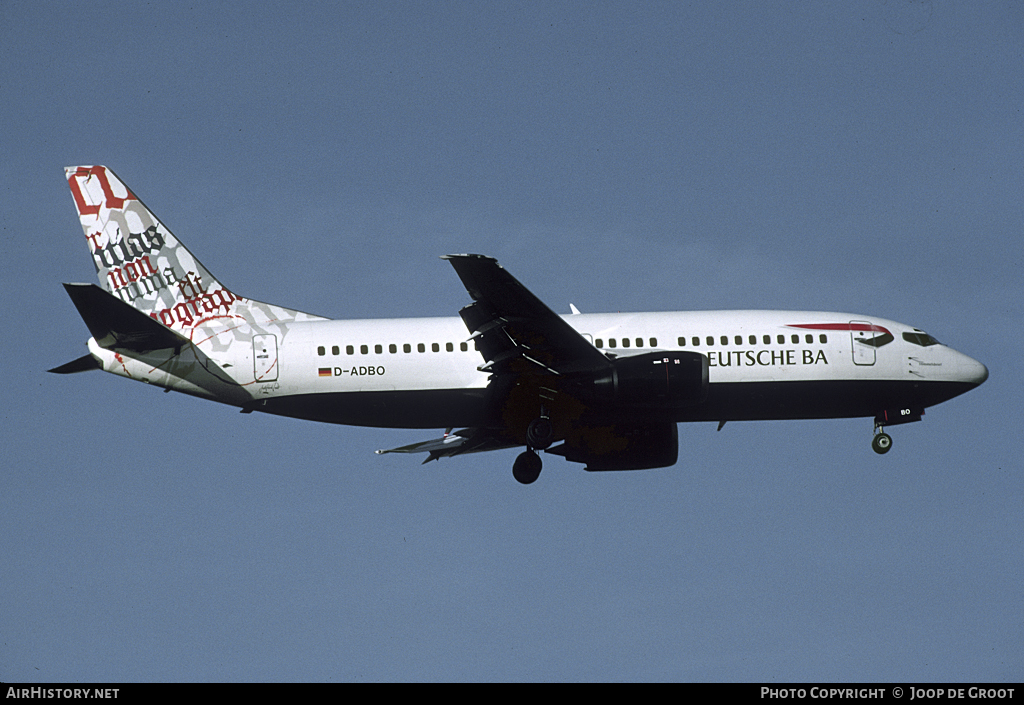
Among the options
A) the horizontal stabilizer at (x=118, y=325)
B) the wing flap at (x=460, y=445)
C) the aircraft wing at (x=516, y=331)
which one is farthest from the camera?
the wing flap at (x=460, y=445)

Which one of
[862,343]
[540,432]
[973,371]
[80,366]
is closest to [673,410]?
[540,432]

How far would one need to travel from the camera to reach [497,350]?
44375 mm

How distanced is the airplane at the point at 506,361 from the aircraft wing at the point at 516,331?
54 millimetres

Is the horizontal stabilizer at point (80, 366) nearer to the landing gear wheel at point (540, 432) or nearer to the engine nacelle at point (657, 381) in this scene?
the landing gear wheel at point (540, 432)

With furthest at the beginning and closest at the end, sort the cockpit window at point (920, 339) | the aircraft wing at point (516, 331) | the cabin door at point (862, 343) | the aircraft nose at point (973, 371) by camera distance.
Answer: the aircraft nose at point (973, 371), the cockpit window at point (920, 339), the cabin door at point (862, 343), the aircraft wing at point (516, 331)

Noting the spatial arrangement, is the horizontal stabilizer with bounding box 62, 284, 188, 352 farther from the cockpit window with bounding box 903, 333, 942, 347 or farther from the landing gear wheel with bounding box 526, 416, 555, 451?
the cockpit window with bounding box 903, 333, 942, 347

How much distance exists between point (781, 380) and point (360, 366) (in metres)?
14.0

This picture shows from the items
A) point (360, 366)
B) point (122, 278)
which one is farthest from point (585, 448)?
point (122, 278)

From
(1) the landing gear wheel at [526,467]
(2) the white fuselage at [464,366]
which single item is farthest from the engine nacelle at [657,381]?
(1) the landing gear wheel at [526,467]

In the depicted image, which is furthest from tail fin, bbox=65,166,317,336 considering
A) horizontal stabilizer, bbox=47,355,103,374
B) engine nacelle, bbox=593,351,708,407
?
engine nacelle, bbox=593,351,708,407

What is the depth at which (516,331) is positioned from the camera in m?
43.8

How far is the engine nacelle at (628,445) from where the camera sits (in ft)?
157

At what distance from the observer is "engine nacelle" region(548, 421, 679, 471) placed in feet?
157

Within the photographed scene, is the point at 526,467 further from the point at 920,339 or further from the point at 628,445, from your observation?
the point at 920,339
